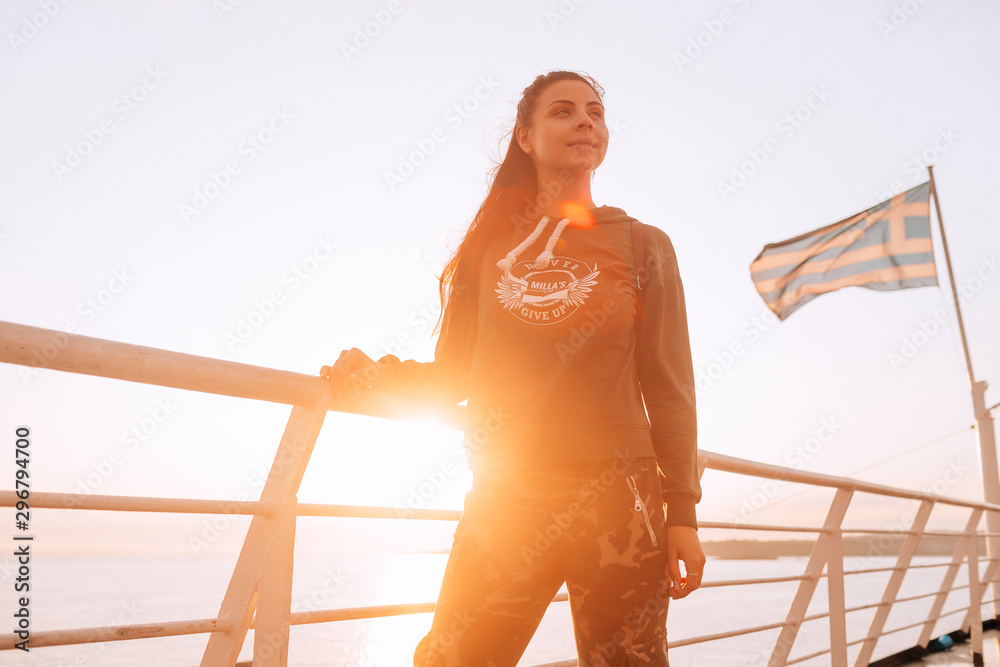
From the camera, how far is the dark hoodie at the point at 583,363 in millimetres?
1256

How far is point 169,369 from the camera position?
107 cm

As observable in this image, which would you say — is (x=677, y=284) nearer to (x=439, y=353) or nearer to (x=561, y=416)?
(x=561, y=416)

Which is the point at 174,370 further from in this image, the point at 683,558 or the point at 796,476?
the point at 796,476

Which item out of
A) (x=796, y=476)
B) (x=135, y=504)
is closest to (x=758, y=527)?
(x=796, y=476)

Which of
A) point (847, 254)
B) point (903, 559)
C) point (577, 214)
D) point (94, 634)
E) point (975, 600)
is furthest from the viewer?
point (847, 254)

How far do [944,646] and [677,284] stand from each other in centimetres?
540

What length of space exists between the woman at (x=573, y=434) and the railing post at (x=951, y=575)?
15.5 feet

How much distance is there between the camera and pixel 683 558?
127cm

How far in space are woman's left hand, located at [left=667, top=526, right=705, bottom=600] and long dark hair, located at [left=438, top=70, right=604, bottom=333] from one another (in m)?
0.70

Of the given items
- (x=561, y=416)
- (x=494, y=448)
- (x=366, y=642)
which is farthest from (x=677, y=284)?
(x=366, y=642)

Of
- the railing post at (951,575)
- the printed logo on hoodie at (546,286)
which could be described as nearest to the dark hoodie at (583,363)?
the printed logo on hoodie at (546,286)

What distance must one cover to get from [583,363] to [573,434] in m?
0.15

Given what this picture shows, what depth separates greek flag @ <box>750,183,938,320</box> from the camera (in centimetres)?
805

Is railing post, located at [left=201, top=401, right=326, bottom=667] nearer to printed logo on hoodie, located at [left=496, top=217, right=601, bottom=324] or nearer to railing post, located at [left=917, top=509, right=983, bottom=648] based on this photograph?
printed logo on hoodie, located at [left=496, top=217, right=601, bottom=324]
